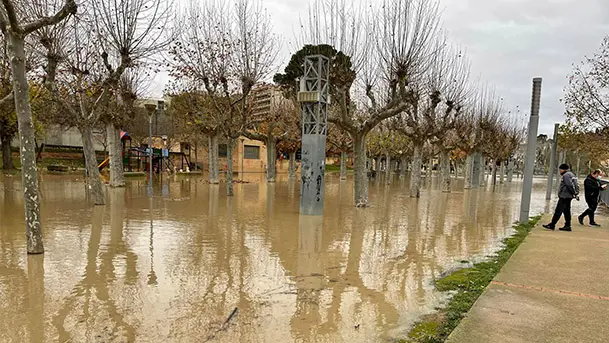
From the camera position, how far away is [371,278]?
6.30 meters

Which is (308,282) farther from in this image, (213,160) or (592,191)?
(213,160)

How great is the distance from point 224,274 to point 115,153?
51.2ft

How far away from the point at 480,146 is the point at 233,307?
26622 mm

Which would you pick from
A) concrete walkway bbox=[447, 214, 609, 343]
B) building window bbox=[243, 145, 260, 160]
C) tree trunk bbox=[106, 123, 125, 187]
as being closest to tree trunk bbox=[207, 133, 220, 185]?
tree trunk bbox=[106, 123, 125, 187]

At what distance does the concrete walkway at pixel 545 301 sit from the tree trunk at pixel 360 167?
7.77m

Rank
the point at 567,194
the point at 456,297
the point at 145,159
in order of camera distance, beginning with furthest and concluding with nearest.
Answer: the point at 145,159
the point at 567,194
the point at 456,297

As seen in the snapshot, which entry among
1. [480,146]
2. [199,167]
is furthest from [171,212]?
[199,167]

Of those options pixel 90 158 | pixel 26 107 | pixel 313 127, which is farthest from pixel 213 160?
pixel 26 107

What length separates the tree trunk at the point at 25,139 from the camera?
6.72m

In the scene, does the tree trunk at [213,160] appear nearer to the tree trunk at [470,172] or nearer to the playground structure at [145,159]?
the playground structure at [145,159]

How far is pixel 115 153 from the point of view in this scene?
19.6 meters

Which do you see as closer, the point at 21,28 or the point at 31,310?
the point at 31,310

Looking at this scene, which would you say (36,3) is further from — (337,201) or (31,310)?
(337,201)

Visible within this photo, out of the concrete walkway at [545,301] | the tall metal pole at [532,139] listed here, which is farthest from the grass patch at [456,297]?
the tall metal pole at [532,139]
